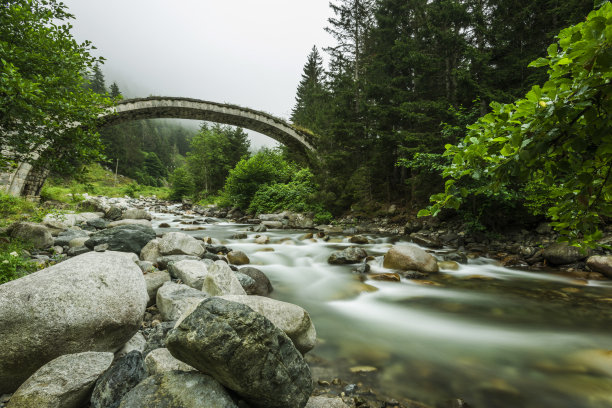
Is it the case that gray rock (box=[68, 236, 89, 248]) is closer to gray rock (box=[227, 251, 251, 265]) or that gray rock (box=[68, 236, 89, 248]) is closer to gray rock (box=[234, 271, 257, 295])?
gray rock (box=[227, 251, 251, 265])

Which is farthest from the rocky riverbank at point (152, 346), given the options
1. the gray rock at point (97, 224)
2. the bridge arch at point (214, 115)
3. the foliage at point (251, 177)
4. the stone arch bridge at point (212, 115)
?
the bridge arch at point (214, 115)

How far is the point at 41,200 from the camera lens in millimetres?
13727

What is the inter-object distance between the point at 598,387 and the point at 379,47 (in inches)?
742

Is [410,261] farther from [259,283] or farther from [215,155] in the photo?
[215,155]

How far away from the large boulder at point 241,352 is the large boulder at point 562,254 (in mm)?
8332

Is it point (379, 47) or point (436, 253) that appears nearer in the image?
point (436, 253)

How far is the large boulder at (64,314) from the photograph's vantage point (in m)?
2.22

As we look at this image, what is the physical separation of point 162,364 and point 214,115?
24.0 meters

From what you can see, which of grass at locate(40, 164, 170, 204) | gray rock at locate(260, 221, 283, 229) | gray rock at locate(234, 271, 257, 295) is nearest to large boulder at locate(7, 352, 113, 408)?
gray rock at locate(234, 271, 257, 295)

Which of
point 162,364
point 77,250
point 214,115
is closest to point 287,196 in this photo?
point 214,115

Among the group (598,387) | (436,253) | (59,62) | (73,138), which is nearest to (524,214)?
(436,253)

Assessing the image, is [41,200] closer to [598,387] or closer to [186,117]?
[186,117]

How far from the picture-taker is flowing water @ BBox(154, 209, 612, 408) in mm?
2865

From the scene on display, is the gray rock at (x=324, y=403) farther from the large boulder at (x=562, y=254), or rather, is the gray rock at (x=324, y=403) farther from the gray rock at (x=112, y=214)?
the gray rock at (x=112, y=214)
